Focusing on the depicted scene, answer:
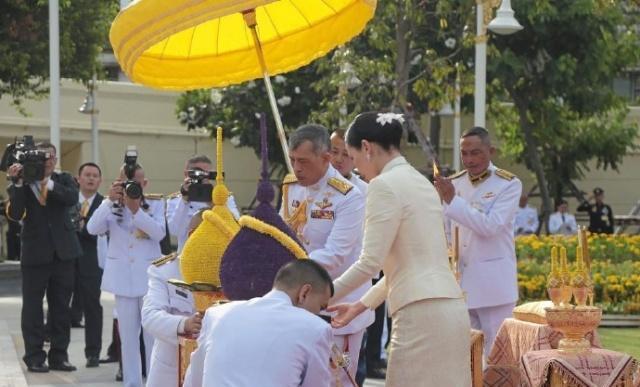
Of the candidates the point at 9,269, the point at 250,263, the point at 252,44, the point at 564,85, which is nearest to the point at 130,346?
the point at 252,44

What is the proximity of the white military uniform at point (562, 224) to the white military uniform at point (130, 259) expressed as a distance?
63.2ft

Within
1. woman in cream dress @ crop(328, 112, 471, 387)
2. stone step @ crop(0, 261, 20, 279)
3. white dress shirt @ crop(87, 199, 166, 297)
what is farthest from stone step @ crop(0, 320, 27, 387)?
stone step @ crop(0, 261, 20, 279)

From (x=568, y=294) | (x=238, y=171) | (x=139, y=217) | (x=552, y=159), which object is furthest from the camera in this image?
(x=238, y=171)

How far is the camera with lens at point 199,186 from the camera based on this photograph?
9188mm

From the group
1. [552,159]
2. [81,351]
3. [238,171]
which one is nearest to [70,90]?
[238,171]

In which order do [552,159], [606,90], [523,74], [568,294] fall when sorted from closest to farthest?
[568,294] < [523,74] < [606,90] < [552,159]

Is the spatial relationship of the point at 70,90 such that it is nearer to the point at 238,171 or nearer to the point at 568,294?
the point at 238,171

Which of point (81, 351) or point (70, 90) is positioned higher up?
point (70, 90)

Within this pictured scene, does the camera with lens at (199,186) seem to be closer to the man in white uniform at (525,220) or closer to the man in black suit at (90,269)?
the man in black suit at (90,269)

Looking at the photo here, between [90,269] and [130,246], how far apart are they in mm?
2523

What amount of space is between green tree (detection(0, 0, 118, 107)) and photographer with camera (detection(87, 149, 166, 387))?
15424mm

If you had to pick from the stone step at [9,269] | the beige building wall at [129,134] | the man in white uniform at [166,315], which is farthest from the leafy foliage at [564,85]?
the man in white uniform at [166,315]

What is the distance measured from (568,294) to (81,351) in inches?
304

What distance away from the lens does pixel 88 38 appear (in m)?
29.5
